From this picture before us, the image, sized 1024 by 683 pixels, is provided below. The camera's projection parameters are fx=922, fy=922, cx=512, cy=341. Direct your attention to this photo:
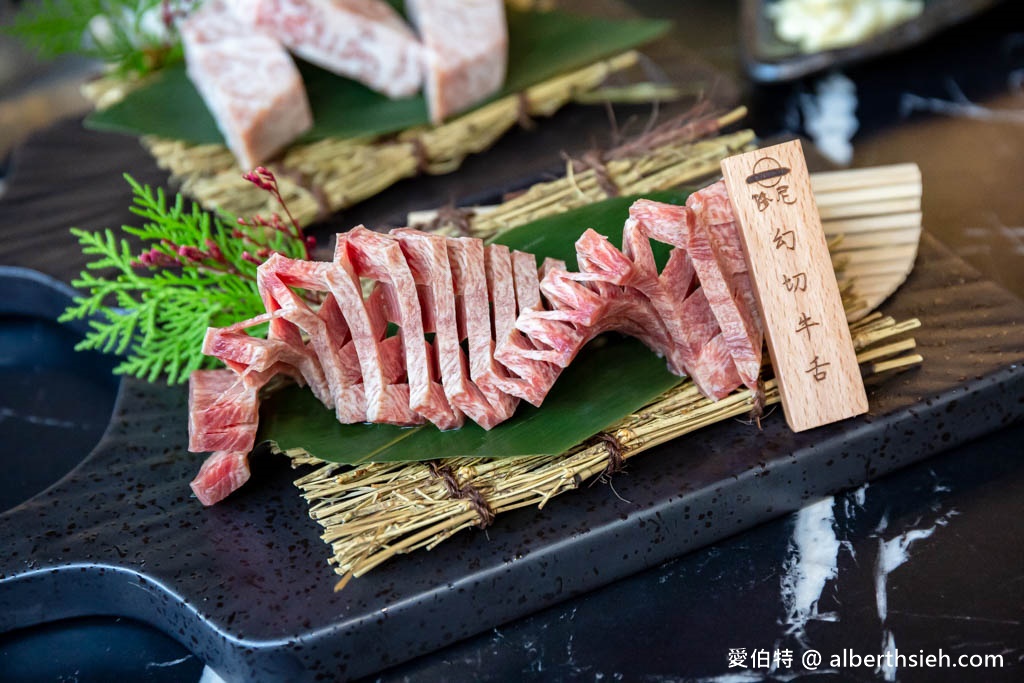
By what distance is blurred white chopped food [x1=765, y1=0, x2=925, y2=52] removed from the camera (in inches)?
144

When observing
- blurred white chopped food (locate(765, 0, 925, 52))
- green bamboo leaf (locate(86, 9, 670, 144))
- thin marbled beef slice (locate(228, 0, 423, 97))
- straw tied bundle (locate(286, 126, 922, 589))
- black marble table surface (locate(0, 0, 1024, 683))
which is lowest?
black marble table surface (locate(0, 0, 1024, 683))

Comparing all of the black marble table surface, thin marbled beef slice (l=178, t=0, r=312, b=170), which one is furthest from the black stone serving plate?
thin marbled beef slice (l=178, t=0, r=312, b=170)

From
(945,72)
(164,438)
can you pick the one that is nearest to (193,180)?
(164,438)

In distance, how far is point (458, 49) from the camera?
328 cm

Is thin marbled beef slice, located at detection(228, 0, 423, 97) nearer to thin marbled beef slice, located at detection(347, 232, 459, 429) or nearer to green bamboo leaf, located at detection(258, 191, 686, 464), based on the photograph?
green bamboo leaf, located at detection(258, 191, 686, 464)

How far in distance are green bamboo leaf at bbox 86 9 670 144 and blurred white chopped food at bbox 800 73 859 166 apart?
0.71 metres

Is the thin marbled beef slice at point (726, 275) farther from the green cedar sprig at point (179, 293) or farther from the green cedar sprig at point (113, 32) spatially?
the green cedar sprig at point (113, 32)

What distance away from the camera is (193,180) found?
10.8ft

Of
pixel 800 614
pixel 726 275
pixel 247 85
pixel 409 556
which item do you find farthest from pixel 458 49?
pixel 800 614

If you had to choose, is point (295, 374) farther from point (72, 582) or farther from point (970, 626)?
point (970, 626)

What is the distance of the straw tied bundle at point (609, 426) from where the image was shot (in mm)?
1992

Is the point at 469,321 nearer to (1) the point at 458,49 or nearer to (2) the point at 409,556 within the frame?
(2) the point at 409,556

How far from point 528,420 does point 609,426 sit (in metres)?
0.19

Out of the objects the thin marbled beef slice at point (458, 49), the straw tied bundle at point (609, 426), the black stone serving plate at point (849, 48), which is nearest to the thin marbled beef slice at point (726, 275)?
the straw tied bundle at point (609, 426)
